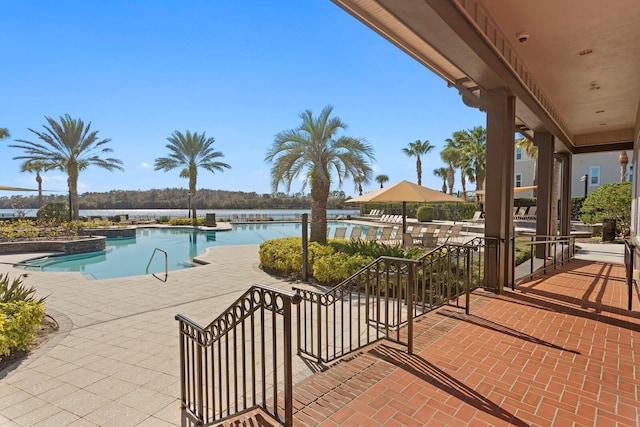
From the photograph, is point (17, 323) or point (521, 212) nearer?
point (17, 323)

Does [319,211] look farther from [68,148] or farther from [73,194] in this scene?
[68,148]

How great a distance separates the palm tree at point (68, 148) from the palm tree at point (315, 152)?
18110 millimetres

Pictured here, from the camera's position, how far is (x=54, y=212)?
2061cm

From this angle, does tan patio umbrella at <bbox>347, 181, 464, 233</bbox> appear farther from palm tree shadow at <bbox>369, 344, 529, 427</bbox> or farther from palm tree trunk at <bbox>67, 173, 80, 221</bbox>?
palm tree trunk at <bbox>67, 173, 80, 221</bbox>

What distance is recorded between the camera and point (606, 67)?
4.89 metres

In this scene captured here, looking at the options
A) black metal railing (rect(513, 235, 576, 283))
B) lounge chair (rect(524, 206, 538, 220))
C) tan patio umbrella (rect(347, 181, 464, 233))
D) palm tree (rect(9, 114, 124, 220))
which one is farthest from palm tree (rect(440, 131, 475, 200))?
palm tree (rect(9, 114, 124, 220))

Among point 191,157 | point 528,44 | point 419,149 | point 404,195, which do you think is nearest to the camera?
point 528,44

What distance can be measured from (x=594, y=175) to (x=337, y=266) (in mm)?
27082

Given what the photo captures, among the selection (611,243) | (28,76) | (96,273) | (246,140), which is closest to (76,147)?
(246,140)

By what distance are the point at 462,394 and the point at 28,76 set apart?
14.5 meters

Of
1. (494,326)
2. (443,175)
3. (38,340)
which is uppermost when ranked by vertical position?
(443,175)

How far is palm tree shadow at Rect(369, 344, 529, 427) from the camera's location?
220cm

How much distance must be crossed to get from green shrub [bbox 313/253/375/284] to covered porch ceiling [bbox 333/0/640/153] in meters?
3.77

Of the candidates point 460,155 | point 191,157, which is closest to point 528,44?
point 460,155
